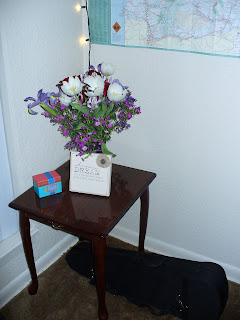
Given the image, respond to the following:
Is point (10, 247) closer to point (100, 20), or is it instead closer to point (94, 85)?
point (94, 85)

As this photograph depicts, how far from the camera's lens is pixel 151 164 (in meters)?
2.16

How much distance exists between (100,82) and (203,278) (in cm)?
118

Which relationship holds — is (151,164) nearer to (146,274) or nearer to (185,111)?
(185,111)

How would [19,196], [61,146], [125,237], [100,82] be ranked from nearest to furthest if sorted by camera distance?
[100,82] < [19,196] < [61,146] < [125,237]

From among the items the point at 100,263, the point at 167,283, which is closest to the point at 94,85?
the point at 100,263

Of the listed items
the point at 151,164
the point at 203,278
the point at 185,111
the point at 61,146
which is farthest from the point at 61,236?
the point at 185,111

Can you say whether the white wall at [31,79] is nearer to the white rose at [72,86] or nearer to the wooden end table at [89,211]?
the wooden end table at [89,211]

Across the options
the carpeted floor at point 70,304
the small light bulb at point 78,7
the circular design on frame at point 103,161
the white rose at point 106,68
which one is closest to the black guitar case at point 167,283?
the carpeted floor at point 70,304

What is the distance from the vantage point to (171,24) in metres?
1.75

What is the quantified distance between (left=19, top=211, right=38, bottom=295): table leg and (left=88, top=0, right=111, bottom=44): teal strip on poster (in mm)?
1076

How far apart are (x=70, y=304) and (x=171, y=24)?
1629 millimetres

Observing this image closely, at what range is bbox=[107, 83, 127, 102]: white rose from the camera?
1.48 metres

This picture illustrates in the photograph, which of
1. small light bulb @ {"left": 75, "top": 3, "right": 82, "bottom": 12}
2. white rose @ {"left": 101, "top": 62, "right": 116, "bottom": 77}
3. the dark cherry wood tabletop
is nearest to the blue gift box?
the dark cherry wood tabletop

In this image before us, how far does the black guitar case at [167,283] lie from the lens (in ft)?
5.91
